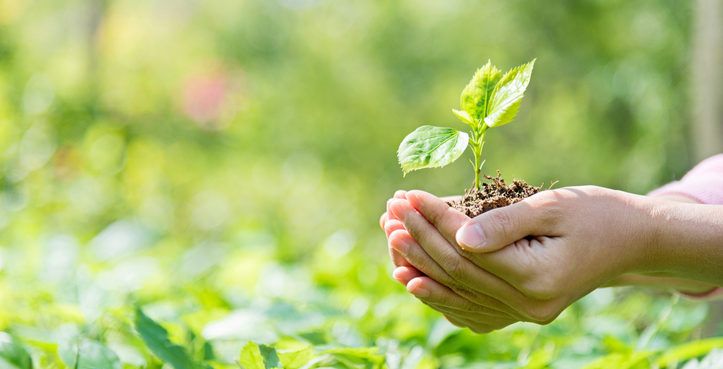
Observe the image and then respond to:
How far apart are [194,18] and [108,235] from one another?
524 cm

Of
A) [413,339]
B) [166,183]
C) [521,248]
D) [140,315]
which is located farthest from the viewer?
[166,183]

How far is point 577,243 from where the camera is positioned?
765 mm

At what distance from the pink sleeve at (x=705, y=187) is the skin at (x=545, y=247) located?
22 centimetres

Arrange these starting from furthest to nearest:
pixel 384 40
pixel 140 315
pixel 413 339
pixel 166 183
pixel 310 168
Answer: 1. pixel 384 40
2. pixel 310 168
3. pixel 166 183
4. pixel 413 339
5. pixel 140 315

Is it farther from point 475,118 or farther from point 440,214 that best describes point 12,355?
point 475,118

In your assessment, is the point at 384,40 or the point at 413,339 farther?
the point at 384,40

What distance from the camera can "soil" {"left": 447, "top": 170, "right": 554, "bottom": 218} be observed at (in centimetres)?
83

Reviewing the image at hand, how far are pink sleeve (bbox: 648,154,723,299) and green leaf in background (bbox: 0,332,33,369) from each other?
1092mm

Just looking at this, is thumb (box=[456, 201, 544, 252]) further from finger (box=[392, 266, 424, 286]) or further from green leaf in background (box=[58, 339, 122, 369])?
green leaf in background (box=[58, 339, 122, 369])

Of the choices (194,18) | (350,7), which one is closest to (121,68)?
(194,18)

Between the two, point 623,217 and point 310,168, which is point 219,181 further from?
point 623,217

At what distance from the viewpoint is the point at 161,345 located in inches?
35.7

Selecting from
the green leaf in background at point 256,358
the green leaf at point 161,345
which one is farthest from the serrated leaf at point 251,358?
the green leaf at point 161,345

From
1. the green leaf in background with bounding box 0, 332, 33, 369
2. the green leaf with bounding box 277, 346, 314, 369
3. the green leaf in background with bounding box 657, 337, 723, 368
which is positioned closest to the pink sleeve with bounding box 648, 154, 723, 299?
the green leaf in background with bounding box 657, 337, 723, 368
